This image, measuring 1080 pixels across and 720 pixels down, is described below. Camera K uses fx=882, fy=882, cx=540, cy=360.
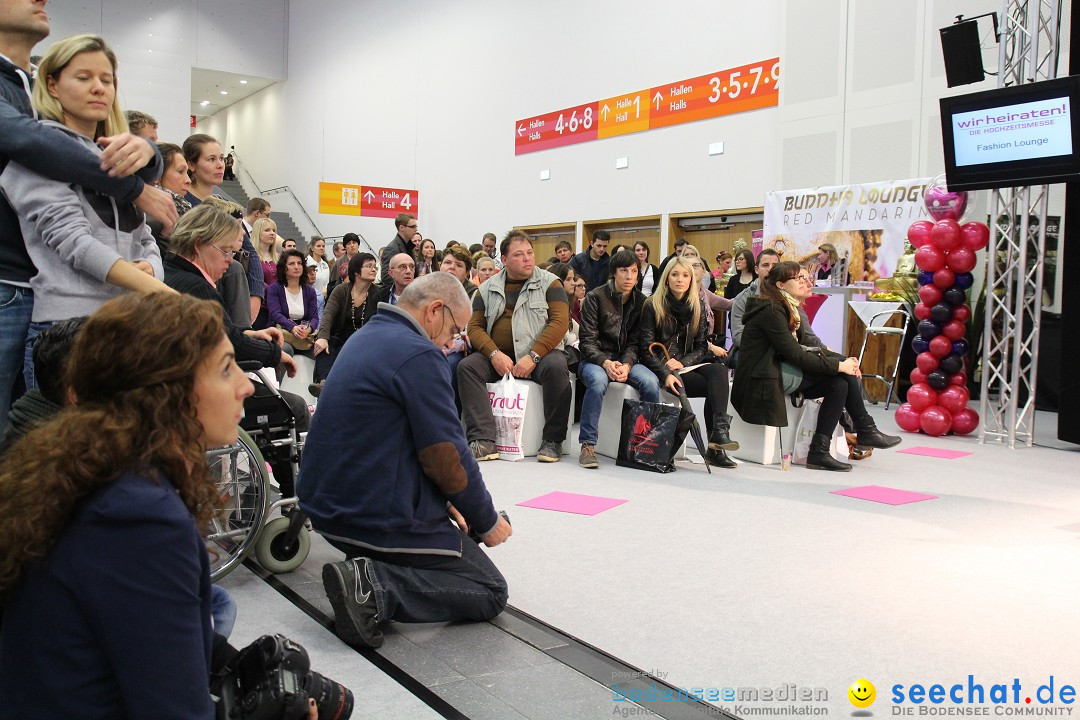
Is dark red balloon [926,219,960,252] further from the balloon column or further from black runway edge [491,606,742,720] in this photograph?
black runway edge [491,606,742,720]

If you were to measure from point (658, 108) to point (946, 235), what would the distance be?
593 centimetres

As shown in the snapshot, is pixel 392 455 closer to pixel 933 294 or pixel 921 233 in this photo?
pixel 933 294

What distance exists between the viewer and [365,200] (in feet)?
50.6

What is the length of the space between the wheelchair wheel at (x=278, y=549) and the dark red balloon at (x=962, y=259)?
5.58 m

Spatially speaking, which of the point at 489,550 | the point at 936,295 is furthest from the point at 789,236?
the point at 489,550

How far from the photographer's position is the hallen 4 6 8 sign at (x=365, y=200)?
49.0 ft

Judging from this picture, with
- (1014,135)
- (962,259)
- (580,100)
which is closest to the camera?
(1014,135)

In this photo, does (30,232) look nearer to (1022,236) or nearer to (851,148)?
(1022,236)

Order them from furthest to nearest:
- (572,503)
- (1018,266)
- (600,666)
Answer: (1018,266) < (572,503) < (600,666)

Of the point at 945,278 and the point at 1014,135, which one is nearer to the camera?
the point at 1014,135

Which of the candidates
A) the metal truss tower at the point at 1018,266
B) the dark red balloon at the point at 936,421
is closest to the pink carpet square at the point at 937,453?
the dark red balloon at the point at 936,421

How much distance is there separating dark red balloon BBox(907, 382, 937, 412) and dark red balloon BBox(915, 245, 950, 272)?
931 mm

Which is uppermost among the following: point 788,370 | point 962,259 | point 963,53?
point 963,53

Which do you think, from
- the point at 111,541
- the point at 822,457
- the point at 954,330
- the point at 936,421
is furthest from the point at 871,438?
the point at 111,541
